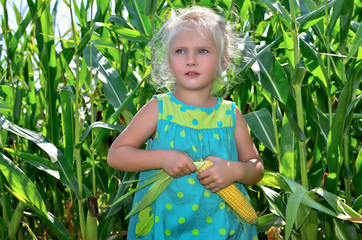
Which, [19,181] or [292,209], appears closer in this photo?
[292,209]

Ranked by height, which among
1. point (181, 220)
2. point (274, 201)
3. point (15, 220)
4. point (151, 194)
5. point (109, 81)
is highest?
point (109, 81)

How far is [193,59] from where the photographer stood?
4.95 ft

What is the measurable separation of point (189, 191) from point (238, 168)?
17 centimetres

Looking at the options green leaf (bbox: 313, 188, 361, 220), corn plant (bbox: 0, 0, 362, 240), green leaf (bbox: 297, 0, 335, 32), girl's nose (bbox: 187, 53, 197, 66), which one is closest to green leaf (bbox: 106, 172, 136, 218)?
corn plant (bbox: 0, 0, 362, 240)

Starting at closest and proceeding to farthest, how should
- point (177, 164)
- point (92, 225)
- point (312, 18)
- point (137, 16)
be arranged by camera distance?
point (177, 164)
point (312, 18)
point (92, 225)
point (137, 16)

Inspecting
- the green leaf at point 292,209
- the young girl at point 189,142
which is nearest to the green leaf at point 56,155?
the young girl at point 189,142

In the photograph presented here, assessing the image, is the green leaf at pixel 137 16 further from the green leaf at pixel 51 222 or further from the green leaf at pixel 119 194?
the green leaf at pixel 51 222

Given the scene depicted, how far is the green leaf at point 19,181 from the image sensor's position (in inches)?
70.4

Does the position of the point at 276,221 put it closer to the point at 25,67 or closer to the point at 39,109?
the point at 39,109

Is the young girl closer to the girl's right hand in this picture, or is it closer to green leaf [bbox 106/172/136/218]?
the girl's right hand

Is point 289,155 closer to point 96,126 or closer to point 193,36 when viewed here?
point 193,36

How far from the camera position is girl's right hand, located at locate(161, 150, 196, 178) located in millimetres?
1382

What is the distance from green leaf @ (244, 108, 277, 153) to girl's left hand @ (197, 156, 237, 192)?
48cm

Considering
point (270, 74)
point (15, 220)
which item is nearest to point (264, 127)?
point (270, 74)
